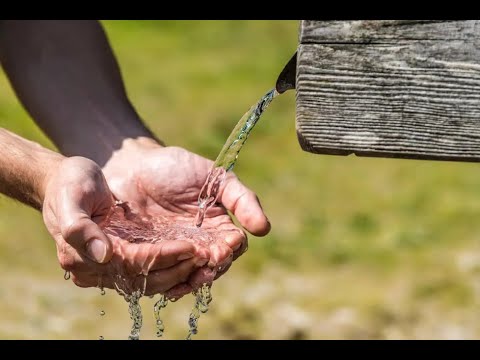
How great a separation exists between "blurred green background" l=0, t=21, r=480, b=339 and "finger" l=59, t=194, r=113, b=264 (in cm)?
150

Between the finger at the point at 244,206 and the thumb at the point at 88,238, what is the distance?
53 cm

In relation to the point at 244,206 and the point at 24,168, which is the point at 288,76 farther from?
the point at 24,168

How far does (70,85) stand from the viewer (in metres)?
3.17

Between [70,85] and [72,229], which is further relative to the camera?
[70,85]

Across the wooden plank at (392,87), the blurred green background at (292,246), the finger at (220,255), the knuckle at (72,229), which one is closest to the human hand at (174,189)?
the finger at (220,255)

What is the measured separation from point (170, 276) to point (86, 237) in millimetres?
307

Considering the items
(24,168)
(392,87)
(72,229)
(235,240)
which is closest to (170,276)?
(235,240)

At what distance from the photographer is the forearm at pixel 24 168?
8.80 ft

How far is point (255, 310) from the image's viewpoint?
463 cm

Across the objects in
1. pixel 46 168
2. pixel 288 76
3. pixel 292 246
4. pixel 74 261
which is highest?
pixel 288 76

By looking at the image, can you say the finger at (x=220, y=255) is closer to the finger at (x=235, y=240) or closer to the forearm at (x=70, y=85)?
the finger at (x=235, y=240)

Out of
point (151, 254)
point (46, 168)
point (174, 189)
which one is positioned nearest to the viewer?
point (151, 254)
